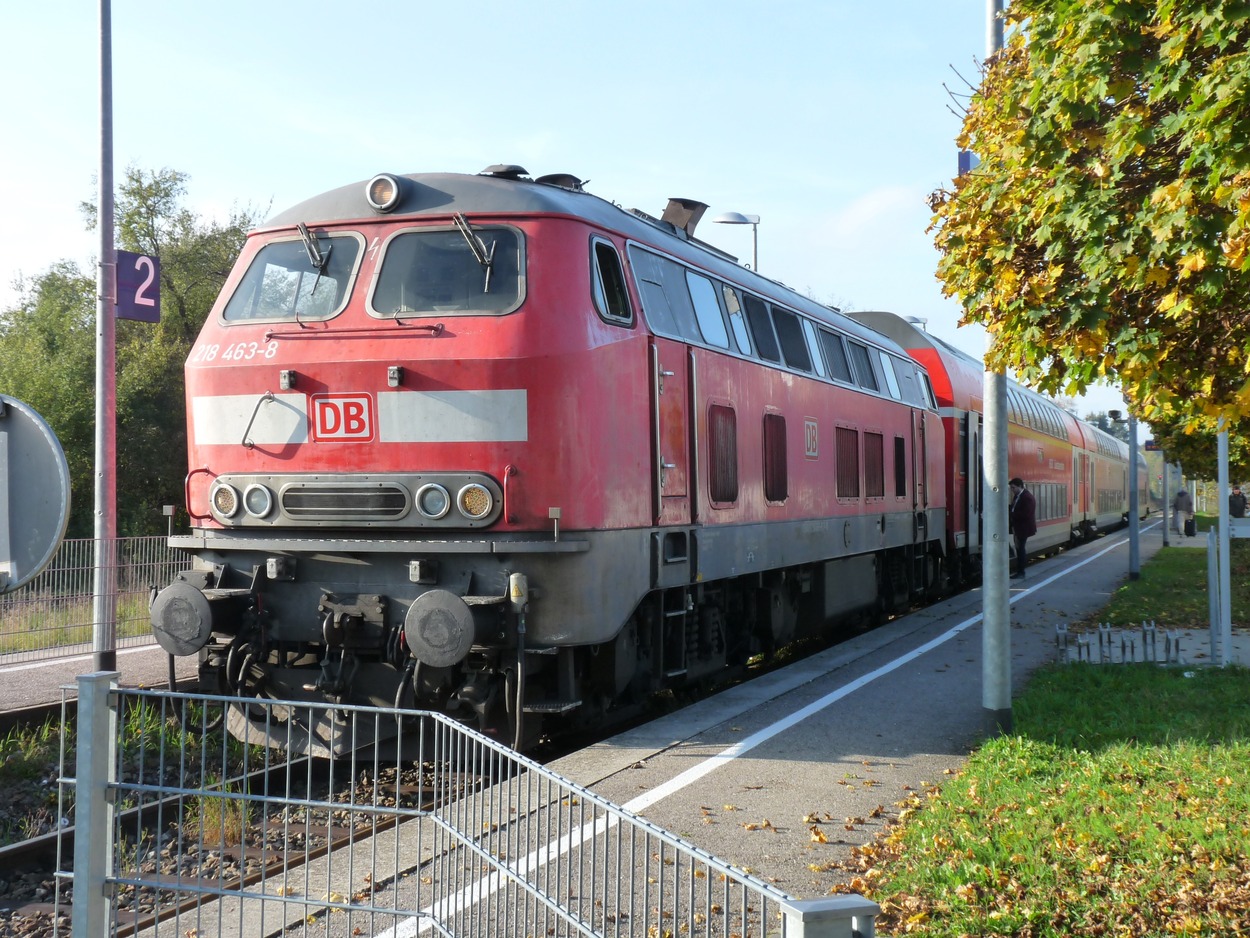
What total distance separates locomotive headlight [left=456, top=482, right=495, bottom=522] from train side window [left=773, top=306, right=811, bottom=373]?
462 centimetres

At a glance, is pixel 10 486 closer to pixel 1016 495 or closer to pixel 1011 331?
pixel 1011 331

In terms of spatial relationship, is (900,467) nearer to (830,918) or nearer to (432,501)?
(432,501)

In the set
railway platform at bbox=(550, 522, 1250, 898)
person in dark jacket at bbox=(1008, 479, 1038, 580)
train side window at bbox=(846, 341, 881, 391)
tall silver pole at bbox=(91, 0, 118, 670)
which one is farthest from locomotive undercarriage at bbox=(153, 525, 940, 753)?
person in dark jacket at bbox=(1008, 479, 1038, 580)

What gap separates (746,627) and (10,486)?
733 centimetres

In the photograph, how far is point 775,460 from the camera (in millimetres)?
10367

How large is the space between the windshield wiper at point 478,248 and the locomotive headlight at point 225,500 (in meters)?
2.05

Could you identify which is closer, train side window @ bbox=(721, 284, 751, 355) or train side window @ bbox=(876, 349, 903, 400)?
train side window @ bbox=(721, 284, 751, 355)

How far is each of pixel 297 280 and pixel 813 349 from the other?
18.5ft

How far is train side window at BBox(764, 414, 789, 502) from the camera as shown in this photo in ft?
33.3

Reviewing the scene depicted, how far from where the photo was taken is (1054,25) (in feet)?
19.6

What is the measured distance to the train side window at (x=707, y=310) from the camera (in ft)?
30.2

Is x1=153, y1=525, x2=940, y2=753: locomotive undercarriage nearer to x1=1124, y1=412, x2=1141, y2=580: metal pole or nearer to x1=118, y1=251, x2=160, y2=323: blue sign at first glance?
x1=118, y1=251, x2=160, y2=323: blue sign

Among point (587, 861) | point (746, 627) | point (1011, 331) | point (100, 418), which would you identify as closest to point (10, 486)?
point (587, 861)

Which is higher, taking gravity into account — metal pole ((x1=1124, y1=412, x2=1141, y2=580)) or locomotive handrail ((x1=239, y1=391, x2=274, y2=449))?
locomotive handrail ((x1=239, y1=391, x2=274, y2=449))
